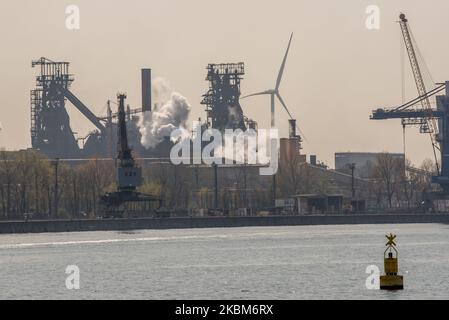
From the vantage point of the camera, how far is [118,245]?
156 meters

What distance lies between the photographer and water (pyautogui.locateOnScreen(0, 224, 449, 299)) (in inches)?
3632

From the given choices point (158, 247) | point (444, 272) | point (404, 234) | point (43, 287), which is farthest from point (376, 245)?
point (43, 287)

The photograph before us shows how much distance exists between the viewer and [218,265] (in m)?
118

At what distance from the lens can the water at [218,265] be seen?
3632 inches

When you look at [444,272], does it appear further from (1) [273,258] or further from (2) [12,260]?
(2) [12,260]
